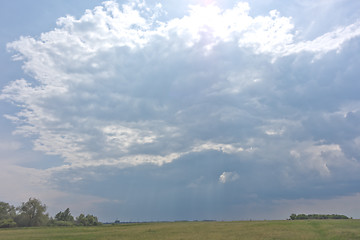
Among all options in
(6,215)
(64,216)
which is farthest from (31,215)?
(64,216)

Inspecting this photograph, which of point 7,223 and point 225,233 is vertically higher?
point 225,233

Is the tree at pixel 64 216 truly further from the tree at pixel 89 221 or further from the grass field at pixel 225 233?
the grass field at pixel 225 233

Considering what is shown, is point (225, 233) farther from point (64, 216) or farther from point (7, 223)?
point (64, 216)

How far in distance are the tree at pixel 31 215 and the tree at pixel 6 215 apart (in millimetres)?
3506

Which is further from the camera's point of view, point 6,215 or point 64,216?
point 64,216

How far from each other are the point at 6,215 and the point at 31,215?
1139 centimetres

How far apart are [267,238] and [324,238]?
37.5ft

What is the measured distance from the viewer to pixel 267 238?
168ft

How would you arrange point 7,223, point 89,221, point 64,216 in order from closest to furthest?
point 7,223
point 89,221
point 64,216

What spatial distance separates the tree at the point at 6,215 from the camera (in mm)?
123312

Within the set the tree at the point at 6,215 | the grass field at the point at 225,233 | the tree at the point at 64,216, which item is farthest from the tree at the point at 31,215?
the grass field at the point at 225,233

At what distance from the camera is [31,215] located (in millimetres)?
140000

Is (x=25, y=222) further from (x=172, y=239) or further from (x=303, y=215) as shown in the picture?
(x=303, y=215)

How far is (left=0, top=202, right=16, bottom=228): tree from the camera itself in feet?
405
